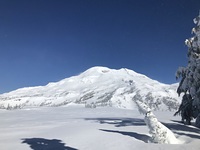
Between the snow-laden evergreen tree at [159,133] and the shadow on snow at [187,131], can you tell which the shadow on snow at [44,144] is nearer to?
the snow-laden evergreen tree at [159,133]

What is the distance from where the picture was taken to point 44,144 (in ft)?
39.6

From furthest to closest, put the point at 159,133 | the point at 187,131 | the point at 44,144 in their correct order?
1. the point at 187,131
2. the point at 44,144
3. the point at 159,133

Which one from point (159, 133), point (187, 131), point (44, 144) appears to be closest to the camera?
point (159, 133)

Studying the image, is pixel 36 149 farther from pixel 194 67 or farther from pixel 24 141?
pixel 194 67

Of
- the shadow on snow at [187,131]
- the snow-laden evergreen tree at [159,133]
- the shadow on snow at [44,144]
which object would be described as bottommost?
the shadow on snow at [44,144]

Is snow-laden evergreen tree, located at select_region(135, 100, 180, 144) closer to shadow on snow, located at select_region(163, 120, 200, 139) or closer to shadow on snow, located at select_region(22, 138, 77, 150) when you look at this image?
shadow on snow, located at select_region(163, 120, 200, 139)

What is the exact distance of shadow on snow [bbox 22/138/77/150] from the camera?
37.1ft

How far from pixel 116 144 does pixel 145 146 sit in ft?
4.59

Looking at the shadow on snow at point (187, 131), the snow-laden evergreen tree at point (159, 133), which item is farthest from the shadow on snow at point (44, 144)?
the shadow on snow at point (187, 131)

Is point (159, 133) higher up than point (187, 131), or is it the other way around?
point (159, 133)

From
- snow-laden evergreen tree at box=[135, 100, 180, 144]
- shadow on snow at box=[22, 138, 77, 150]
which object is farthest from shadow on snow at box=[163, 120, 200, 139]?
shadow on snow at box=[22, 138, 77, 150]

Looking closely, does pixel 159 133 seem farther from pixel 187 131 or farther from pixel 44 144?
pixel 44 144

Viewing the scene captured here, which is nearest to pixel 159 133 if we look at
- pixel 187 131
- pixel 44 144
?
pixel 187 131

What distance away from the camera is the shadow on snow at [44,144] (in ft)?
37.1
